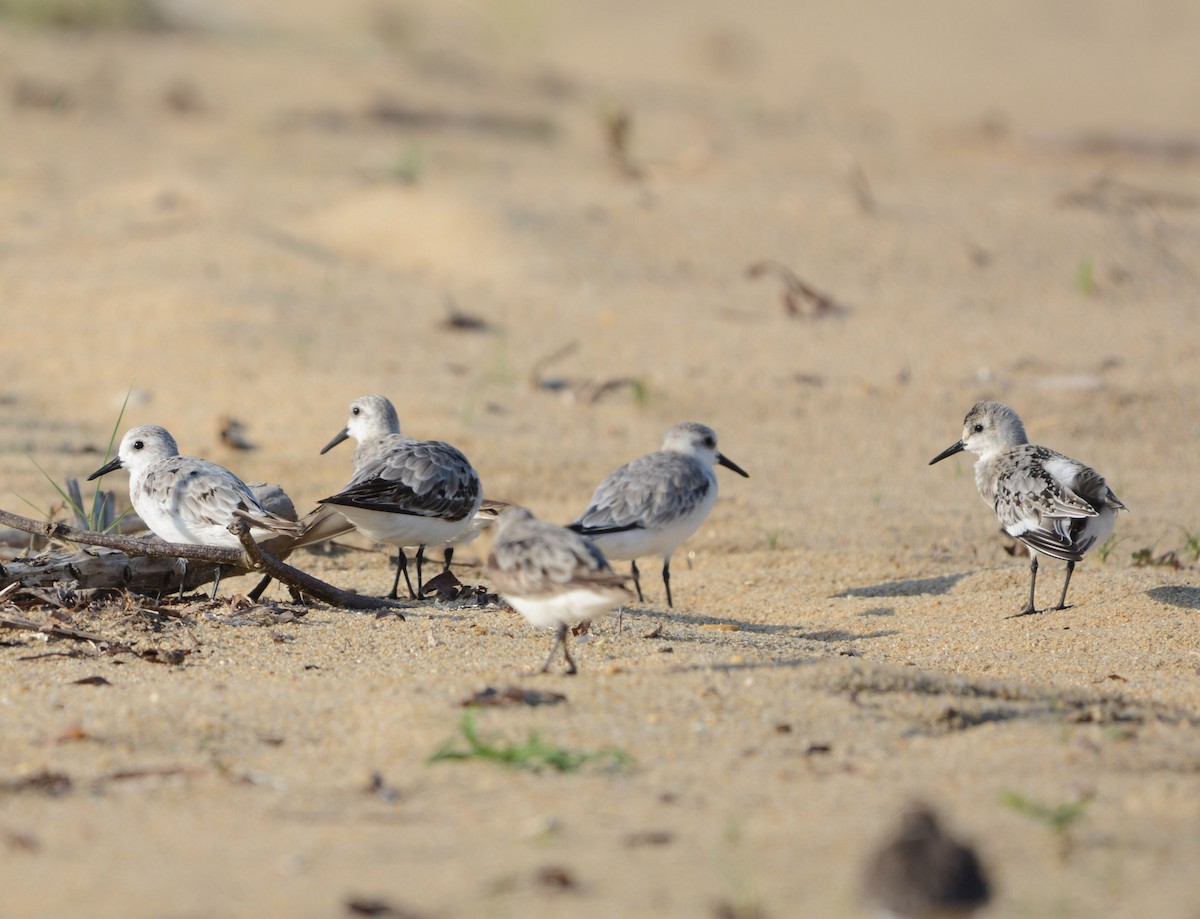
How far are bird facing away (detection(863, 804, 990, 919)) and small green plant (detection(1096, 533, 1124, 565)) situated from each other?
13.9ft

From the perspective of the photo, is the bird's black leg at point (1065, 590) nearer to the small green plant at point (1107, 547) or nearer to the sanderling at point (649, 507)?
the small green plant at point (1107, 547)

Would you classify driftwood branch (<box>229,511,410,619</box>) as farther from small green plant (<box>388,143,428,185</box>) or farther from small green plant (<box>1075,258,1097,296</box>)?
small green plant (<box>388,143,428,185</box>)

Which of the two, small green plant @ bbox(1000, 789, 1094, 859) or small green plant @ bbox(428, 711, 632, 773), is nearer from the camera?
small green plant @ bbox(1000, 789, 1094, 859)

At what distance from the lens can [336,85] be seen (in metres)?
18.6

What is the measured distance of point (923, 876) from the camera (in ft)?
9.38

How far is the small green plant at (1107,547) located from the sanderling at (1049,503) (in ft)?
1.72

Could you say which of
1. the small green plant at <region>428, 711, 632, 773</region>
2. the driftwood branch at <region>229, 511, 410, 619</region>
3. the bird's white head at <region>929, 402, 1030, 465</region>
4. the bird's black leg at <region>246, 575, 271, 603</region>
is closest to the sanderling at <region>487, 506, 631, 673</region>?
the small green plant at <region>428, 711, 632, 773</region>

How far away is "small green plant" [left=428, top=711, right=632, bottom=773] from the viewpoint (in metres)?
3.66

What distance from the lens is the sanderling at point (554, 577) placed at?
14.2 feet

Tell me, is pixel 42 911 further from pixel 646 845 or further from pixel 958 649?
pixel 958 649

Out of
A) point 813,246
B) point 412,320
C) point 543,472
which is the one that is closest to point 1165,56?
point 813,246

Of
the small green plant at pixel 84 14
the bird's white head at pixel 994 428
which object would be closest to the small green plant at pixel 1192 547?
the bird's white head at pixel 994 428

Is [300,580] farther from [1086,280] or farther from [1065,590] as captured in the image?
[1086,280]

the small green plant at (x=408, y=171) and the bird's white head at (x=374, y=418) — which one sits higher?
the small green plant at (x=408, y=171)
